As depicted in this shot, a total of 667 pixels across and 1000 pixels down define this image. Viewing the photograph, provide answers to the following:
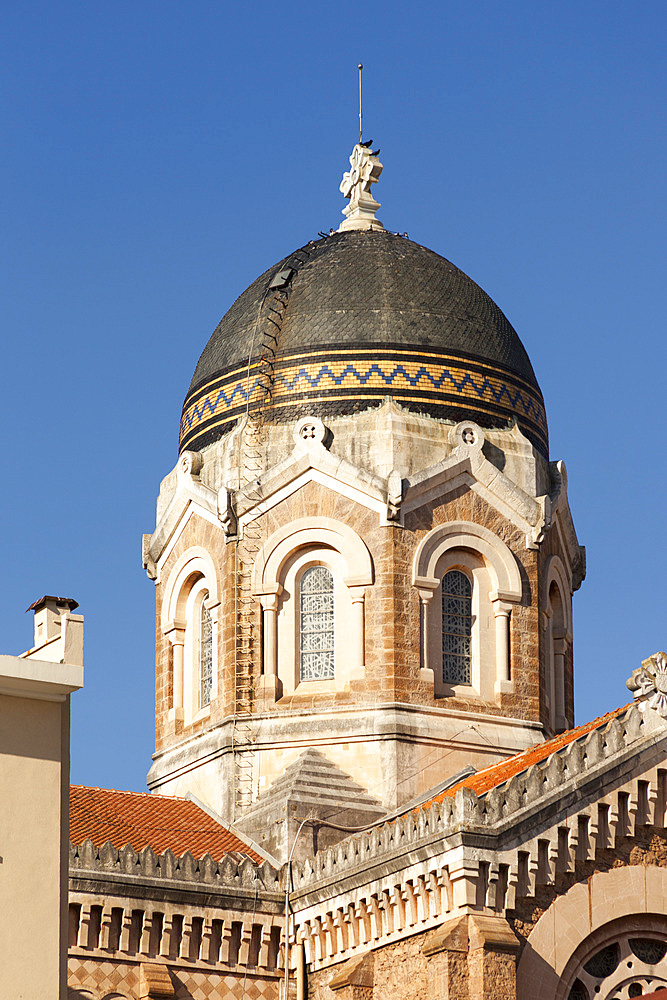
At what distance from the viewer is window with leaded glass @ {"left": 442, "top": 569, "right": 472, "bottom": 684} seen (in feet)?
113

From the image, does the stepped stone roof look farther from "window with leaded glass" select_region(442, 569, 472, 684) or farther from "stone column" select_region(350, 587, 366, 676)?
"window with leaded glass" select_region(442, 569, 472, 684)

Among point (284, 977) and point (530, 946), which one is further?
point (284, 977)

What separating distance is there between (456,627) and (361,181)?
32.6 ft

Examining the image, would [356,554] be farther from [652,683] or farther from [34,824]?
[34,824]

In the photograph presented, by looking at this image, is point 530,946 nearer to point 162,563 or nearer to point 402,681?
point 402,681

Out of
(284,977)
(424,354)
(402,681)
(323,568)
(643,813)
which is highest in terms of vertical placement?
(424,354)

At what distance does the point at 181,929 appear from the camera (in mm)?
29469

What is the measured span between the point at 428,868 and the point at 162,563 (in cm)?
1182

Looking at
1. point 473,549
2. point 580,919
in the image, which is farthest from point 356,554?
point 580,919

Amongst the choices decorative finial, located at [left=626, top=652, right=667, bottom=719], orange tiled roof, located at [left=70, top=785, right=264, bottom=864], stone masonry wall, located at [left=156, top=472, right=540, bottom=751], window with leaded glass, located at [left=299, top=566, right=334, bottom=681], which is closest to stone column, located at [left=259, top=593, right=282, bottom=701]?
stone masonry wall, located at [left=156, top=472, right=540, bottom=751]

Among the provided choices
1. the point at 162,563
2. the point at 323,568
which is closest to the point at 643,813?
the point at 323,568

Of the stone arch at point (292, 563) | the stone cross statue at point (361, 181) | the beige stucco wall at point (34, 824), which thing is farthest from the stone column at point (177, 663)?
the beige stucco wall at point (34, 824)

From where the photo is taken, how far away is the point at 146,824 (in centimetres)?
3241

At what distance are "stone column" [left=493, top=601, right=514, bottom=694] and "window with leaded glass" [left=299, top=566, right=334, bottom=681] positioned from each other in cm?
283
